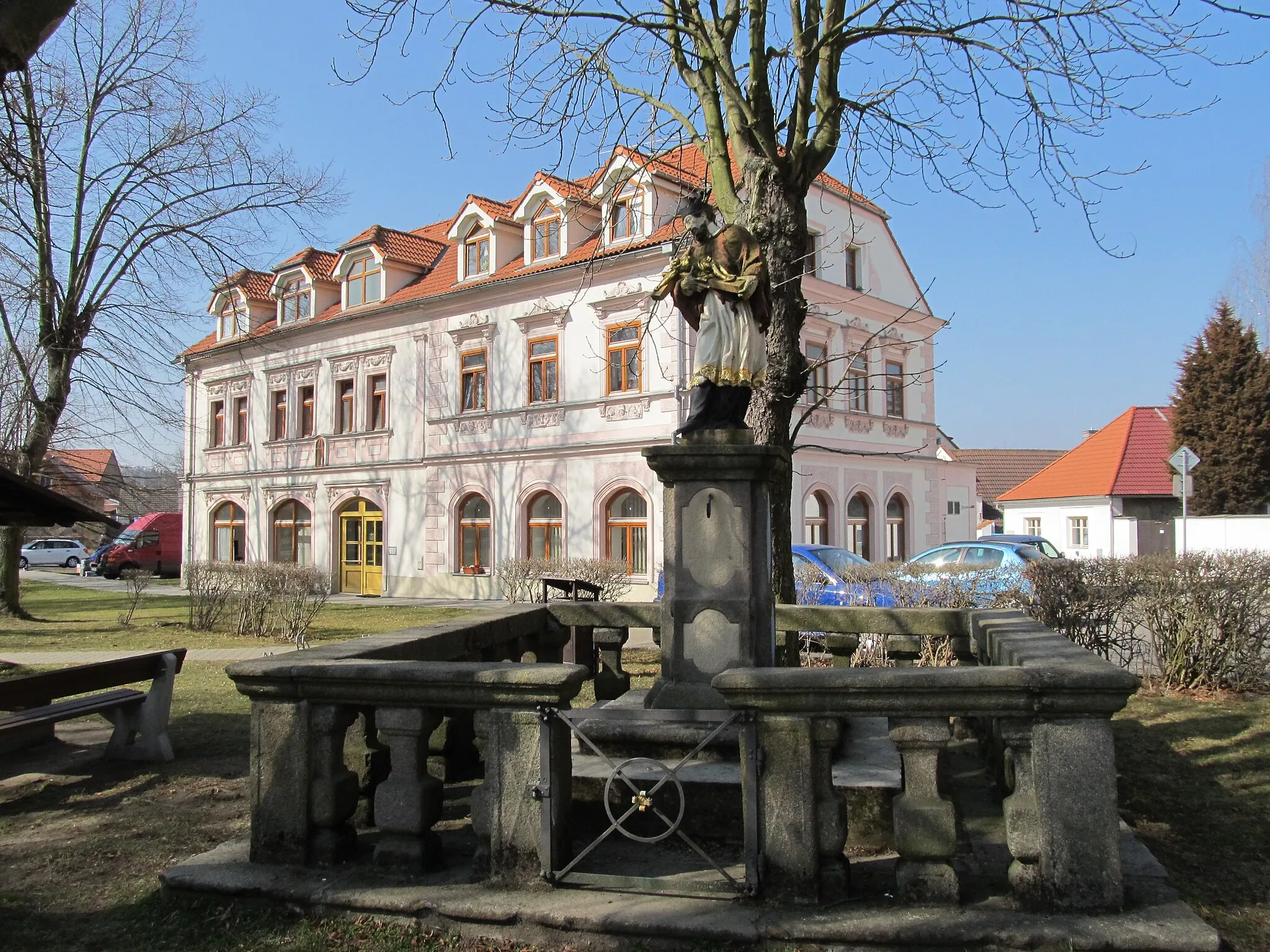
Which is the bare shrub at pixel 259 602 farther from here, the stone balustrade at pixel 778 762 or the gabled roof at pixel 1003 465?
the gabled roof at pixel 1003 465

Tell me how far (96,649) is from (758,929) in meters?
14.1

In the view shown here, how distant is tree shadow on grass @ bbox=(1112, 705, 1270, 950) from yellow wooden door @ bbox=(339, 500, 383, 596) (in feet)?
75.9

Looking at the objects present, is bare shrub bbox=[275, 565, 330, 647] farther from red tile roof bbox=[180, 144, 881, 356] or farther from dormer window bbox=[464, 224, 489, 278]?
dormer window bbox=[464, 224, 489, 278]

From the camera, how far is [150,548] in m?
40.1

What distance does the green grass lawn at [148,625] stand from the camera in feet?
51.1

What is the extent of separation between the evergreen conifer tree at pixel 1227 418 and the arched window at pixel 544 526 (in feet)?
64.4

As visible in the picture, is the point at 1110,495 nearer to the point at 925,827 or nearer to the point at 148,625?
the point at 148,625

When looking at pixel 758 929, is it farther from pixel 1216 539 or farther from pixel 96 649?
pixel 1216 539

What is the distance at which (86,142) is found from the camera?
1861cm

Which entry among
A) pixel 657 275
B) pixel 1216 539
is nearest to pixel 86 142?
pixel 657 275

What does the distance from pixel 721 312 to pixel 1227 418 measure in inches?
1159

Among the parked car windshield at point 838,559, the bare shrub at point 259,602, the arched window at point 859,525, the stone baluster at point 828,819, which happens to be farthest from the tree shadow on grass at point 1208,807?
the arched window at point 859,525

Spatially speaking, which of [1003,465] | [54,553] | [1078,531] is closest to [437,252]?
[1078,531]

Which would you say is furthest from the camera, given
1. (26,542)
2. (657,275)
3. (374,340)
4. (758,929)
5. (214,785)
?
(26,542)
